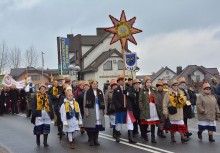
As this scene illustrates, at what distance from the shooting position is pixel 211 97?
510 inches

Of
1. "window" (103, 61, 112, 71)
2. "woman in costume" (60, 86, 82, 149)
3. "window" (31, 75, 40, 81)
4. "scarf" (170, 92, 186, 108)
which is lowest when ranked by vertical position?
"woman in costume" (60, 86, 82, 149)

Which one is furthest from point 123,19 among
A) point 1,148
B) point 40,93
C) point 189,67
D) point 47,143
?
point 189,67

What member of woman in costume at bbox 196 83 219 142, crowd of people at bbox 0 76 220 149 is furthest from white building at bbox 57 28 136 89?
woman in costume at bbox 196 83 219 142

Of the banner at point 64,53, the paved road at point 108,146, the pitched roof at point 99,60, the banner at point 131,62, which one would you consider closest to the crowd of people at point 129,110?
the paved road at point 108,146

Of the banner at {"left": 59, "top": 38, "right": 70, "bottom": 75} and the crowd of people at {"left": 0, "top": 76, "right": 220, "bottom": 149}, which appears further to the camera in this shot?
the banner at {"left": 59, "top": 38, "right": 70, "bottom": 75}

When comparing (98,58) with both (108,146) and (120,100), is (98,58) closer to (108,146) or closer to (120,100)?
(120,100)

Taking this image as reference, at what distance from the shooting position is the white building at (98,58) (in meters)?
58.4

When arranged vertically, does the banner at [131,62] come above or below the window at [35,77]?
below

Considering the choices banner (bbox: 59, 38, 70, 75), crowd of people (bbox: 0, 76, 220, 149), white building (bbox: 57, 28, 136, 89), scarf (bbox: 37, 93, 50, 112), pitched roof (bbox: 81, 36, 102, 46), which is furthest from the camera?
pitched roof (bbox: 81, 36, 102, 46)

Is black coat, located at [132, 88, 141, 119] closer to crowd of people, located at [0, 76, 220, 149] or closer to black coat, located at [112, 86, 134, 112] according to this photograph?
crowd of people, located at [0, 76, 220, 149]

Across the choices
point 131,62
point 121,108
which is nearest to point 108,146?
point 121,108

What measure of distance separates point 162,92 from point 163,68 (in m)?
87.0

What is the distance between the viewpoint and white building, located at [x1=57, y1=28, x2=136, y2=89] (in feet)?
192

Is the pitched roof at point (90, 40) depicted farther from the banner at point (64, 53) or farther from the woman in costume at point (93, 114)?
the woman in costume at point (93, 114)
